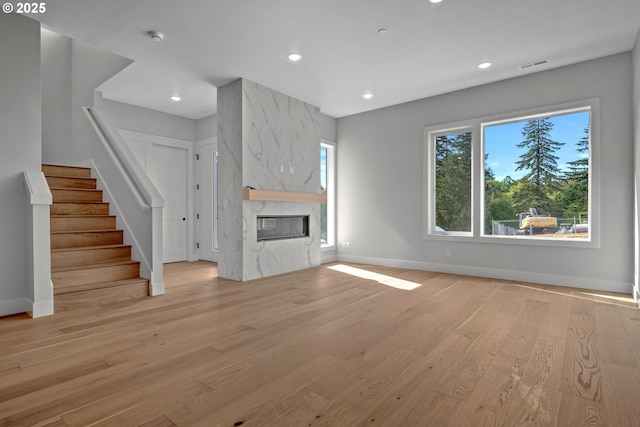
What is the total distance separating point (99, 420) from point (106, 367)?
0.61m

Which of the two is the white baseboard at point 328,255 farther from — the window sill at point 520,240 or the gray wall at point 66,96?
the gray wall at point 66,96

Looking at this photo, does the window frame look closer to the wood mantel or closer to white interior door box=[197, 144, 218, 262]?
the wood mantel

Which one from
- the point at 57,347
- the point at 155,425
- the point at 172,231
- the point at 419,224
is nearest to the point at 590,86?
the point at 419,224

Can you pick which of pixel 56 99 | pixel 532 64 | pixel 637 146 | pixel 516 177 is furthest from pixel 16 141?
pixel 637 146

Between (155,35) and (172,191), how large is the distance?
345 centimetres

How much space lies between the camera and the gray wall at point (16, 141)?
3082 mm

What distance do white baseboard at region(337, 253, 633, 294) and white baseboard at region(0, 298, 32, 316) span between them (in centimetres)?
474

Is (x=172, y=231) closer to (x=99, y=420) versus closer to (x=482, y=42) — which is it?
(x=99, y=420)

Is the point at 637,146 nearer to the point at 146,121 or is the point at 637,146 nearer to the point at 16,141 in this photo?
the point at 16,141

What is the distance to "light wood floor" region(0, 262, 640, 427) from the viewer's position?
1585 millimetres

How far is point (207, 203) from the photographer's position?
21.7ft

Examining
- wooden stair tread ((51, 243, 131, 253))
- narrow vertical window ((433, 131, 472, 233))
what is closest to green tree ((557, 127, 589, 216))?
narrow vertical window ((433, 131, 472, 233))

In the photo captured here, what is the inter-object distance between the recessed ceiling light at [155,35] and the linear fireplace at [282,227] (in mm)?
2490

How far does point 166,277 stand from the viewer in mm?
4918
